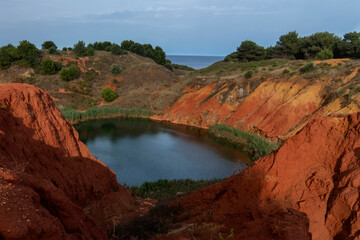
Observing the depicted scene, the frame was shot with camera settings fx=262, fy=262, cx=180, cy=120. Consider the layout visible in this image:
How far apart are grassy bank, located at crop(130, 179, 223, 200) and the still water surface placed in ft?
4.10

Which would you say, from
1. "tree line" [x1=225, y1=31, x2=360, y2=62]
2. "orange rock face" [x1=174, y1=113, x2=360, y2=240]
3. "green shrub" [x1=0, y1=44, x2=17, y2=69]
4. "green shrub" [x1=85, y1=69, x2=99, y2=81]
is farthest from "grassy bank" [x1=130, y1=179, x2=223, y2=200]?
"green shrub" [x1=0, y1=44, x2=17, y2=69]

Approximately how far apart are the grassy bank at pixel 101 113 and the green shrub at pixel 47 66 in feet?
37.9

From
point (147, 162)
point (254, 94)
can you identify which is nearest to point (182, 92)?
point (254, 94)

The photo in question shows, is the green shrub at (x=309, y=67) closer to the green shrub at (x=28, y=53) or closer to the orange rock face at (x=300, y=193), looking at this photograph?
the orange rock face at (x=300, y=193)

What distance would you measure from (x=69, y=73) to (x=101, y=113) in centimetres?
1274

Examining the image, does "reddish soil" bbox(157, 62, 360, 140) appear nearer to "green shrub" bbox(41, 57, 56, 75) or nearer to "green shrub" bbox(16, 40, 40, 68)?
"green shrub" bbox(41, 57, 56, 75)

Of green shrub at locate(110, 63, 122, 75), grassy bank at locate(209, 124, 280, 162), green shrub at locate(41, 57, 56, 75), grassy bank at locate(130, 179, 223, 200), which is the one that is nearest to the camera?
grassy bank at locate(130, 179, 223, 200)

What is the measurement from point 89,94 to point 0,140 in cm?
3487

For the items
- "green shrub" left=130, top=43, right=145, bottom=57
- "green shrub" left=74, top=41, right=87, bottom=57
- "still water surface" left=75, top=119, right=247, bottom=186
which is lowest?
"still water surface" left=75, top=119, right=247, bottom=186

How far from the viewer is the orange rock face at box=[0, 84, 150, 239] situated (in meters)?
3.64

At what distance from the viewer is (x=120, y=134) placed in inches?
1038

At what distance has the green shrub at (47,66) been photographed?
136 ft

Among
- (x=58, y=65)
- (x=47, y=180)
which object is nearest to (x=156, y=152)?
(x=47, y=180)

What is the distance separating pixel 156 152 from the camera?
69.6 ft
